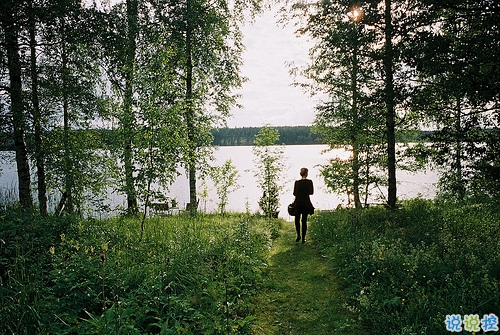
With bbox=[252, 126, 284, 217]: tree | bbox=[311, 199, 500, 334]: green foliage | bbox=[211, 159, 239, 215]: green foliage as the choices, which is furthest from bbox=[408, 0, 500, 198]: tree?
bbox=[211, 159, 239, 215]: green foliage

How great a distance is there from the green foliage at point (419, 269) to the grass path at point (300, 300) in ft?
0.97

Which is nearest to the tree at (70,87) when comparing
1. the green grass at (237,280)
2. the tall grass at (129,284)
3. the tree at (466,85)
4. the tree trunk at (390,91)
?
the green grass at (237,280)

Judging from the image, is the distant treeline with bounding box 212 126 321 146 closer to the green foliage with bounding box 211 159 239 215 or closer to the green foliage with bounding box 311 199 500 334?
the green foliage with bounding box 211 159 239 215

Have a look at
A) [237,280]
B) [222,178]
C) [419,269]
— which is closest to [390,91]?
[419,269]

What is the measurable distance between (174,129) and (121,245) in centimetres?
308

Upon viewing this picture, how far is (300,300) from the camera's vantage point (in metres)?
5.56

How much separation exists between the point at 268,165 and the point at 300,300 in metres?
11.1

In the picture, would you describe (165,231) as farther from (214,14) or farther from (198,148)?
(214,14)

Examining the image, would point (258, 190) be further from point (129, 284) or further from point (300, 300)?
point (129, 284)

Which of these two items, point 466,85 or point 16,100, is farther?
point 16,100

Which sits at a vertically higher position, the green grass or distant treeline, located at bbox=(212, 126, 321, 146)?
distant treeline, located at bbox=(212, 126, 321, 146)

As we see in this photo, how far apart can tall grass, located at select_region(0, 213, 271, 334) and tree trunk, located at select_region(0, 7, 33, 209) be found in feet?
9.65

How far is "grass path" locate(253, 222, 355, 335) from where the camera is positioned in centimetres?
465

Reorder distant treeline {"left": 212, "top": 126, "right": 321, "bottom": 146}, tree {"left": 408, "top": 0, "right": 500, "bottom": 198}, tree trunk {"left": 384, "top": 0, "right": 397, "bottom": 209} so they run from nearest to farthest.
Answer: tree {"left": 408, "top": 0, "right": 500, "bottom": 198} → tree trunk {"left": 384, "top": 0, "right": 397, "bottom": 209} → distant treeline {"left": 212, "top": 126, "right": 321, "bottom": 146}
